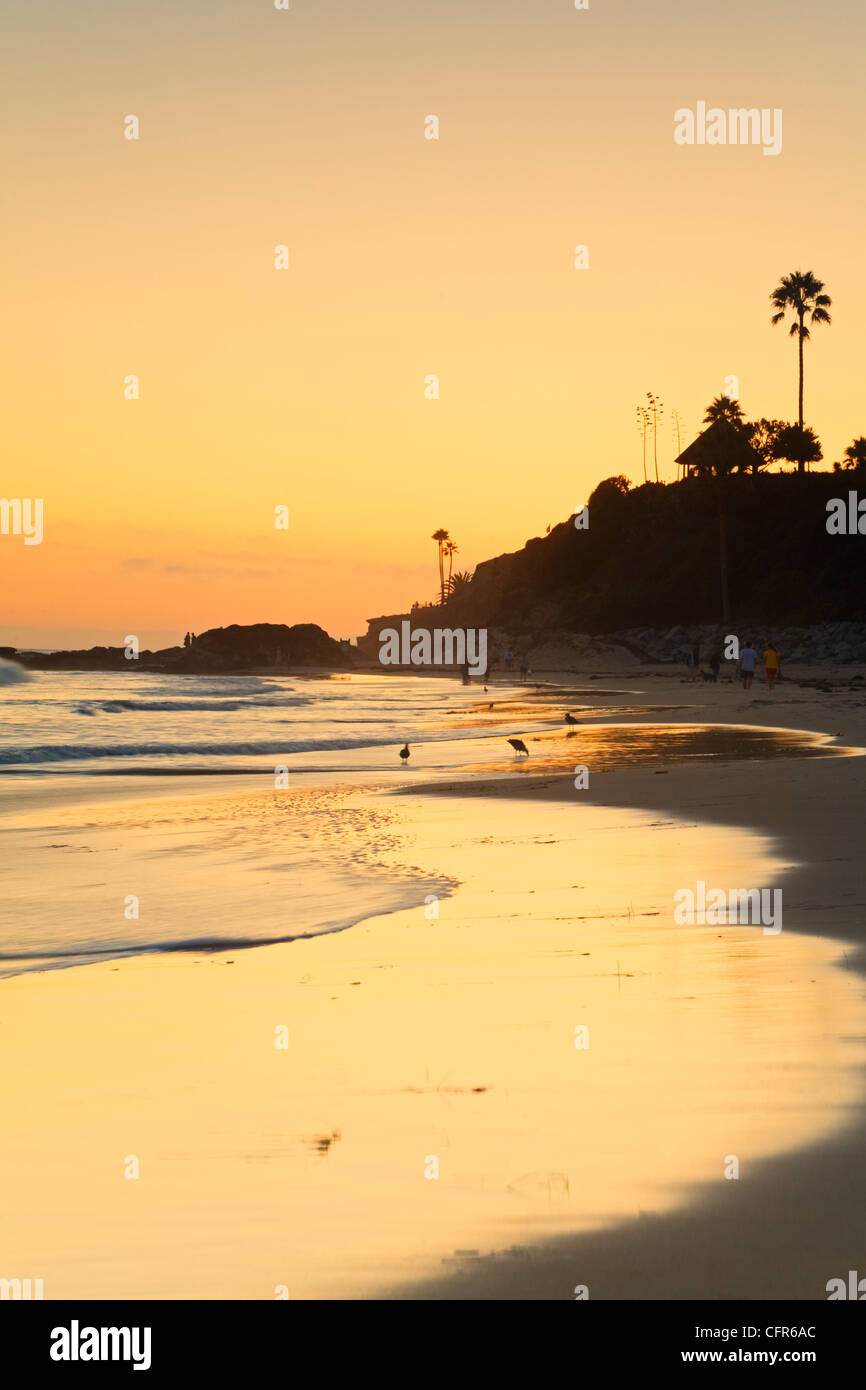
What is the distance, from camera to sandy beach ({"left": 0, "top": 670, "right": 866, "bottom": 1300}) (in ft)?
11.3

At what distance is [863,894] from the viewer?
848 cm

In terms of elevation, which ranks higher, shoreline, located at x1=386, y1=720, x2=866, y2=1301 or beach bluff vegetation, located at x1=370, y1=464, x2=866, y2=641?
beach bluff vegetation, located at x1=370, y1=464, x2=866, y2=641

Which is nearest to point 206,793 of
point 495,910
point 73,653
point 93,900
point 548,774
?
point 548,774

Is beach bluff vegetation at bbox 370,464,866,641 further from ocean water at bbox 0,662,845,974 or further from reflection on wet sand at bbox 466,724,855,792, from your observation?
reflection on wet sand at bbox 466,724,855,792

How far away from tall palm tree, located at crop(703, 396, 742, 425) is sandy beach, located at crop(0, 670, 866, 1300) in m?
64.3

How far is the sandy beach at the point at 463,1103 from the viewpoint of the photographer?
345 cm

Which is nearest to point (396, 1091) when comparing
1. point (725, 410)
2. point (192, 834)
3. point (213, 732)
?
point (192, 834)

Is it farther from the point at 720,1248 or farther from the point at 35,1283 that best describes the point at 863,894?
the point at 35,1283

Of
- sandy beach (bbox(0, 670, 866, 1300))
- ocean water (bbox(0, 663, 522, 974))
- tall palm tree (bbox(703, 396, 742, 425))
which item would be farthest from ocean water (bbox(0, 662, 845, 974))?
tall palm tree (bbox(703, 396, 742, 425))

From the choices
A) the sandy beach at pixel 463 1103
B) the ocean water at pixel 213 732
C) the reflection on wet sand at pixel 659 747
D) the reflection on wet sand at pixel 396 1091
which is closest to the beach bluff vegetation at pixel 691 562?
the ocean water at pixel 213 732

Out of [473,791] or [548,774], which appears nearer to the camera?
[473,791]

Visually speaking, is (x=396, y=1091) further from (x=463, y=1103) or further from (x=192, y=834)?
(x=192, y=834)

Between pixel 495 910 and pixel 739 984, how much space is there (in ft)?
8.33

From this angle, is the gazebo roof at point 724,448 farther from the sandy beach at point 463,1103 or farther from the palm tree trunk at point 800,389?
the sandy beach at point 463,1103
